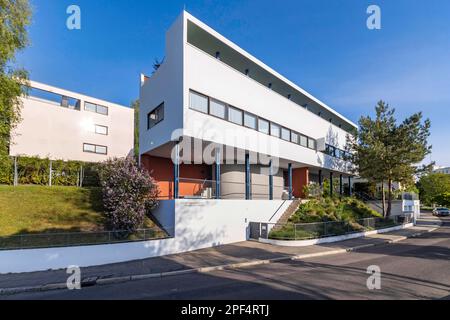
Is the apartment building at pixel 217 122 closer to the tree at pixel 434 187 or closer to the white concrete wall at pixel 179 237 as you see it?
the white concrete wall at pixel 179 237

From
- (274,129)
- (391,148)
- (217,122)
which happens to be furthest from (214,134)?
(391,148)

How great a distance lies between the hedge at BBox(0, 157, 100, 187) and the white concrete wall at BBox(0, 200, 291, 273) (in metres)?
8.89

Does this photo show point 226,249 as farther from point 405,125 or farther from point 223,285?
point 405,125

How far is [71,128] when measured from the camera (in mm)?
26938

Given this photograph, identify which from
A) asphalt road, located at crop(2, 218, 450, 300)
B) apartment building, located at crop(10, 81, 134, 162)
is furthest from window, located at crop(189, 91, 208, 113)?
apartment building, located at crop(10, 81, 134, 162)

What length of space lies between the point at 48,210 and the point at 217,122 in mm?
9550

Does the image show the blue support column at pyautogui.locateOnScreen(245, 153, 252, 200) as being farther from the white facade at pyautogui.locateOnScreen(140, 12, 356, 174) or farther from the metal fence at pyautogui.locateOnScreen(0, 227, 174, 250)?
the metal fence at pyautogui.locateOnScreen(0, 227, 174, 250)

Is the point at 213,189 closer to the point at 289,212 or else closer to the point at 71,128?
the point at 289,212

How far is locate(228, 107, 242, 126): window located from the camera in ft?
54.7

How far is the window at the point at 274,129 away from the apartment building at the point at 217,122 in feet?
0.25

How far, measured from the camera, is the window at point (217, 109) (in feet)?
51.2

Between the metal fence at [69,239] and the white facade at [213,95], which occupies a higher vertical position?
the white facade at [213,95]

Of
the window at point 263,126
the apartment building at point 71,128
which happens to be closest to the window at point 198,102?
the window at point 263,126
